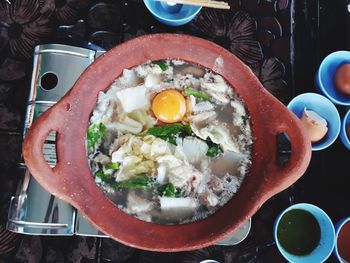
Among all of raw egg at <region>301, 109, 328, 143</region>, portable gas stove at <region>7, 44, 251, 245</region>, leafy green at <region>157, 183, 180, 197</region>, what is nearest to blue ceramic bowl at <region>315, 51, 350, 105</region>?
raw egg at <region>301, 109, 328, 143</region>

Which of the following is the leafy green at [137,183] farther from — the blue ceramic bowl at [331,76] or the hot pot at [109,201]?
the blue ceramic bowl at [331,76]

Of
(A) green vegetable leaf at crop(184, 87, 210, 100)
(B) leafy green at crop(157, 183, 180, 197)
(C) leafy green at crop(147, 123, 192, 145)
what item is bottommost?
(B) leafy green at crop(157, 183, 180, 197)

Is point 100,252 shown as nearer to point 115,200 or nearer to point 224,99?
point 115,200

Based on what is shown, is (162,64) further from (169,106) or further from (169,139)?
(169,139)

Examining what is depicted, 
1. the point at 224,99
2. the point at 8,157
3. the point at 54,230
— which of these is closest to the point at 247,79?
the point at 224,99

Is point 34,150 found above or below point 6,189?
above

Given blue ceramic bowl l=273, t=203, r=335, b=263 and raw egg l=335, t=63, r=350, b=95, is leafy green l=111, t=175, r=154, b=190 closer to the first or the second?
blue ceramic bowl l=273, t=203, r=335, b=263

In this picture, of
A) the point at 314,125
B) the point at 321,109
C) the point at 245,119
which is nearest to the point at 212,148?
the point at 245,119
